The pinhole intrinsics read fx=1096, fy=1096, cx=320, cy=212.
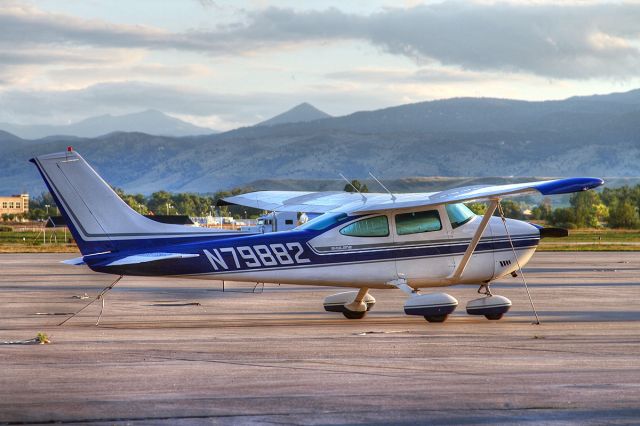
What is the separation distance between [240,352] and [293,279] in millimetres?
4503

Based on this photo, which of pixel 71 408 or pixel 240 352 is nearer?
pixel 71 408

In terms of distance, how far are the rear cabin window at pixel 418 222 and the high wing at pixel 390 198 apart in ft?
0.97

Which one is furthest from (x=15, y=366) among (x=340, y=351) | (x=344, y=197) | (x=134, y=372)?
(x=344, y=197)

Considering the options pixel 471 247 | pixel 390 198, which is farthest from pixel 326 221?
pixel 471 247

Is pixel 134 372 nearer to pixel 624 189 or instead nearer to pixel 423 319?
pixel 423 319

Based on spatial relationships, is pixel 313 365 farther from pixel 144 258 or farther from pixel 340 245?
pixel 340 245

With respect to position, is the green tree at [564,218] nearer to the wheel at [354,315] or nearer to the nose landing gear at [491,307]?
the wheel at [354,315]

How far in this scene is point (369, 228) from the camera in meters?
19.6

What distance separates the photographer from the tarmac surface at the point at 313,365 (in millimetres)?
10398

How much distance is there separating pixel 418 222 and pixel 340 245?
1.46 meters

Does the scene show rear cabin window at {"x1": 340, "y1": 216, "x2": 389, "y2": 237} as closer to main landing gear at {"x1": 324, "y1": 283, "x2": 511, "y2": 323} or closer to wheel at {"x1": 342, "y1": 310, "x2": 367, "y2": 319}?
main landing gear at {"x1": 324, "y1": 283, "x2": 511, "y2": 323}

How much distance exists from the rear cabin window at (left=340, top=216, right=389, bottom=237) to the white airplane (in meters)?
0.02

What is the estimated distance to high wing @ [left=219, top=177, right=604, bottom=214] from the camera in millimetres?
17594

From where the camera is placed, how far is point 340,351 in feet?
49.6
